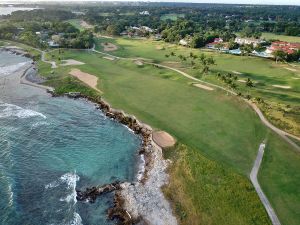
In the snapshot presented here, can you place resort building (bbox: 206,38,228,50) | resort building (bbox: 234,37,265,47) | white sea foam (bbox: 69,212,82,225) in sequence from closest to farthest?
white sea foam (bbox: 69,212,82,225) < resort building (bbox: 206,38,228,50) < resort building (bbox: 234,37,265,47)

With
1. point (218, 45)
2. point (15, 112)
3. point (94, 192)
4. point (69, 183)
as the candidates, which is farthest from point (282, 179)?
point (218, 45)

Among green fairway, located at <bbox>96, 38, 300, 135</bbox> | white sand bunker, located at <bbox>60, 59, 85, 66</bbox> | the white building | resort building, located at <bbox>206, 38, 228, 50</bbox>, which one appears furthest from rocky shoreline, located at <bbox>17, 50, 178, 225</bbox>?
the white building

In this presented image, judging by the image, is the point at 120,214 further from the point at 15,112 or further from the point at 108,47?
the point at 108,47

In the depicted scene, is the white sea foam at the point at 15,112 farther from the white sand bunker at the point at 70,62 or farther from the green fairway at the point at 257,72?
the green fairway at the point at 257,72

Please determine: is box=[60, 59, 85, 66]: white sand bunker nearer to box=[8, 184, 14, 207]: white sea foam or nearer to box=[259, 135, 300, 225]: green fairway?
box=[8, 184, 14, 207]: white sea foam

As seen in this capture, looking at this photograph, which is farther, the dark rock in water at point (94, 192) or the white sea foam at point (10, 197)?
the dark rock in water at point (94, 192)

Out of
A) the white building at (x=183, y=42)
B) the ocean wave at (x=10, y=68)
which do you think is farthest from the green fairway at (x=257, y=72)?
the ocean wave at (x=10, y=68)
